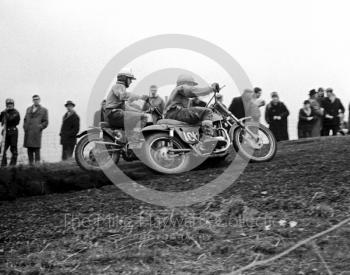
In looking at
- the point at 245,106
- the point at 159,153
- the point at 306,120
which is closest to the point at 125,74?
the point at 159,153

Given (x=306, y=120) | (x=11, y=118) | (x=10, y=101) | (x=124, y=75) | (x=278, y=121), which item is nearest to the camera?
(x=124, y=75)

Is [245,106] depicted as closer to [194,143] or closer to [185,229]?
[194,143]

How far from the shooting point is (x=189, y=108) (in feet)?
29.9

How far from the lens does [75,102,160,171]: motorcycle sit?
898 centimetres

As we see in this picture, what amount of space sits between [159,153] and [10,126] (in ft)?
19.6

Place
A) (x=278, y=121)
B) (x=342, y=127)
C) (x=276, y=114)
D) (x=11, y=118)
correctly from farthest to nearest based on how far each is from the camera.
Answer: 1. (x=342, y=127)
2. (x=278, y=121)
3. (x=276, y=114)
4. (x=11, y=118)

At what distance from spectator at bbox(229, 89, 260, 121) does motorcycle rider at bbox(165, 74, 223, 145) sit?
12.2ft

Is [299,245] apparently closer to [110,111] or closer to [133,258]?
[133,258]

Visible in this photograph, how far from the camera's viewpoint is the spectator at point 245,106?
42.2 feet

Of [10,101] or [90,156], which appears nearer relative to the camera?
[90,156]

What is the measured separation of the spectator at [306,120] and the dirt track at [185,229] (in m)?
7.65

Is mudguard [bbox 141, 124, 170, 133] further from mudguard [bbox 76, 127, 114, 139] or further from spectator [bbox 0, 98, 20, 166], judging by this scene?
spectator [bbox 0, 98, 20, 166]

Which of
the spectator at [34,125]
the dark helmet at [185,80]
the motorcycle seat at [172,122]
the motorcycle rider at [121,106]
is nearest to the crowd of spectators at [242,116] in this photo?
the spectator at [34,125]

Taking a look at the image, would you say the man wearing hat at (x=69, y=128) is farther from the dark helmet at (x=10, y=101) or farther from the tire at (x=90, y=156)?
the tire at (x=90, y=156)
